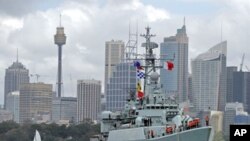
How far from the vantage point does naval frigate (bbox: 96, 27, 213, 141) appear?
194 ft

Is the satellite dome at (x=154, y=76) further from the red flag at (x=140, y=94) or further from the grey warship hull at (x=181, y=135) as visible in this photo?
the grey warship hull at (x=181, y=135)

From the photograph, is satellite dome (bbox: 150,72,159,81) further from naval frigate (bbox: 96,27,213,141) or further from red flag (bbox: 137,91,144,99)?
red flag (bbox: 137,91,144,99)

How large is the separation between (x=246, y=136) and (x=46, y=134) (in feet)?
381

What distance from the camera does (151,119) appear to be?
200ft

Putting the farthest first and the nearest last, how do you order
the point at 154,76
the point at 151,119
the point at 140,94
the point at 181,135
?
the point at 140,94 < the point at 154,76 < the point at 151,119 < the point at 181,135

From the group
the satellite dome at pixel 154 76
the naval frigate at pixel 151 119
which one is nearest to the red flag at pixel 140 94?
the naval frigate at pixel 151 119

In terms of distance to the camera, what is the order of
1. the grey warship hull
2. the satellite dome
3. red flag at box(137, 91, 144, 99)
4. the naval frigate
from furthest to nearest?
red flag at box(137, 91, 144, 99) < the satellite dome < the naval frigate < the grey warship hull

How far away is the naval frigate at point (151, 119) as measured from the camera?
194ft

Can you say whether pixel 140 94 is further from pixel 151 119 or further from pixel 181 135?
pixel 181 135

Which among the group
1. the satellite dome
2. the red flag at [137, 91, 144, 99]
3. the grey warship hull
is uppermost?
the satellite dome

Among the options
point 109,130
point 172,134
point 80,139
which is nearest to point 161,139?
point 172,134

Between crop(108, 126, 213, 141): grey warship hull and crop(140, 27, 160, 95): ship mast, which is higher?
crop(140, 27, 160, 95): ship mast

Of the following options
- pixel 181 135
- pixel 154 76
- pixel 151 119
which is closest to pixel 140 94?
pixel 154 76

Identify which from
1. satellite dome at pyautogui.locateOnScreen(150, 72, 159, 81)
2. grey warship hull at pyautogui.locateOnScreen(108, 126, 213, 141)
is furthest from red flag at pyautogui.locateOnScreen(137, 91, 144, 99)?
grey warship hull at pyautogui.locateOnScreen(108, 126, 213, 141)
